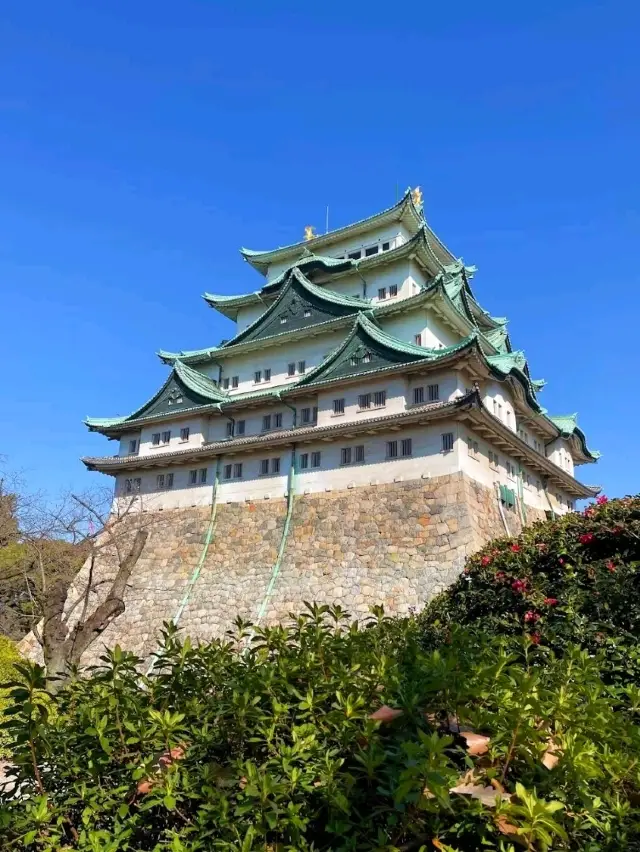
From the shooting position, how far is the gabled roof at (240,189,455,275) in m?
31.0

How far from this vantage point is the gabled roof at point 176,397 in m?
30.3

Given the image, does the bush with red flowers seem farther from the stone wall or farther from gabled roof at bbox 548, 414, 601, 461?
gabled roof at bbox 548, 414, 601, 461

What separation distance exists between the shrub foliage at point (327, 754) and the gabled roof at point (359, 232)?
27493mm

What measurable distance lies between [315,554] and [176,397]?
12.5m

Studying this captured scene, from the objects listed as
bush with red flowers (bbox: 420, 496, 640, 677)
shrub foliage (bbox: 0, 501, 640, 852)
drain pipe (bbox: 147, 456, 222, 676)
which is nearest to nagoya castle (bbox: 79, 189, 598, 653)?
drain pipe (bbox: 147, 456, 222, 676)

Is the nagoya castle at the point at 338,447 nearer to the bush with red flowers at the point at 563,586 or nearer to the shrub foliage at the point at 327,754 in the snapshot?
the bush with red flowers at the point at 563,586

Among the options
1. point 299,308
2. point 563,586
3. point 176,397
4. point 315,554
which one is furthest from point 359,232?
point 563,586

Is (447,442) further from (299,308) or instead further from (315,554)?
(299,308)

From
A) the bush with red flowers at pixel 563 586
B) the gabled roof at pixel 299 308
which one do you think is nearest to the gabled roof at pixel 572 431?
the gabled roof at pixel 299 308

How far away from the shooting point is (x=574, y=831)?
8.80 feet

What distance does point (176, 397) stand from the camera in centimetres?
3136

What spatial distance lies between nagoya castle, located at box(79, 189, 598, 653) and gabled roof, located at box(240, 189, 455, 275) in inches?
4.5

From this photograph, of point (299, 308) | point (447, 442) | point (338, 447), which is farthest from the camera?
point (299, 308)

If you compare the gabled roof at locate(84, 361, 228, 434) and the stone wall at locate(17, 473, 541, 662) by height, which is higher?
the gabled roof at locate(84, 361, 228, 434)
